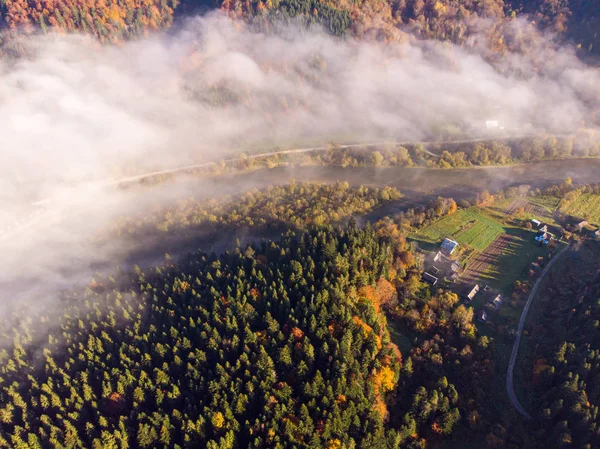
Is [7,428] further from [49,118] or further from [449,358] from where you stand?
[49,118]

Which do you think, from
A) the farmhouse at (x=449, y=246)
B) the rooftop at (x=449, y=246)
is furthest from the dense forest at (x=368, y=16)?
the farmhouse at (x=449, y=246)

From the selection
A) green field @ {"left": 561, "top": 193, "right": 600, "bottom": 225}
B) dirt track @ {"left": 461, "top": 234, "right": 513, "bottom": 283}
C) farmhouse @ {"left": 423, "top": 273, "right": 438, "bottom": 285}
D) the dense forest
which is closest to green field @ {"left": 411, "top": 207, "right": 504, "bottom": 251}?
dirt track @ {"left": 461, "top": 234, "right": 513, "bottom": 283}

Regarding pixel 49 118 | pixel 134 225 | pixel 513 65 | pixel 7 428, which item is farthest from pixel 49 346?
pixel 513 65

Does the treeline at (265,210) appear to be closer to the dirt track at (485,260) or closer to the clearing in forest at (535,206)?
the clearing in forest at (535,206)

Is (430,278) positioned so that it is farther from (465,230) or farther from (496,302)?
(465,230)

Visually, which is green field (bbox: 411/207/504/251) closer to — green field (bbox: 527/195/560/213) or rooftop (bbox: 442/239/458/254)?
rooftop (bbox: 442/239/458/254)
